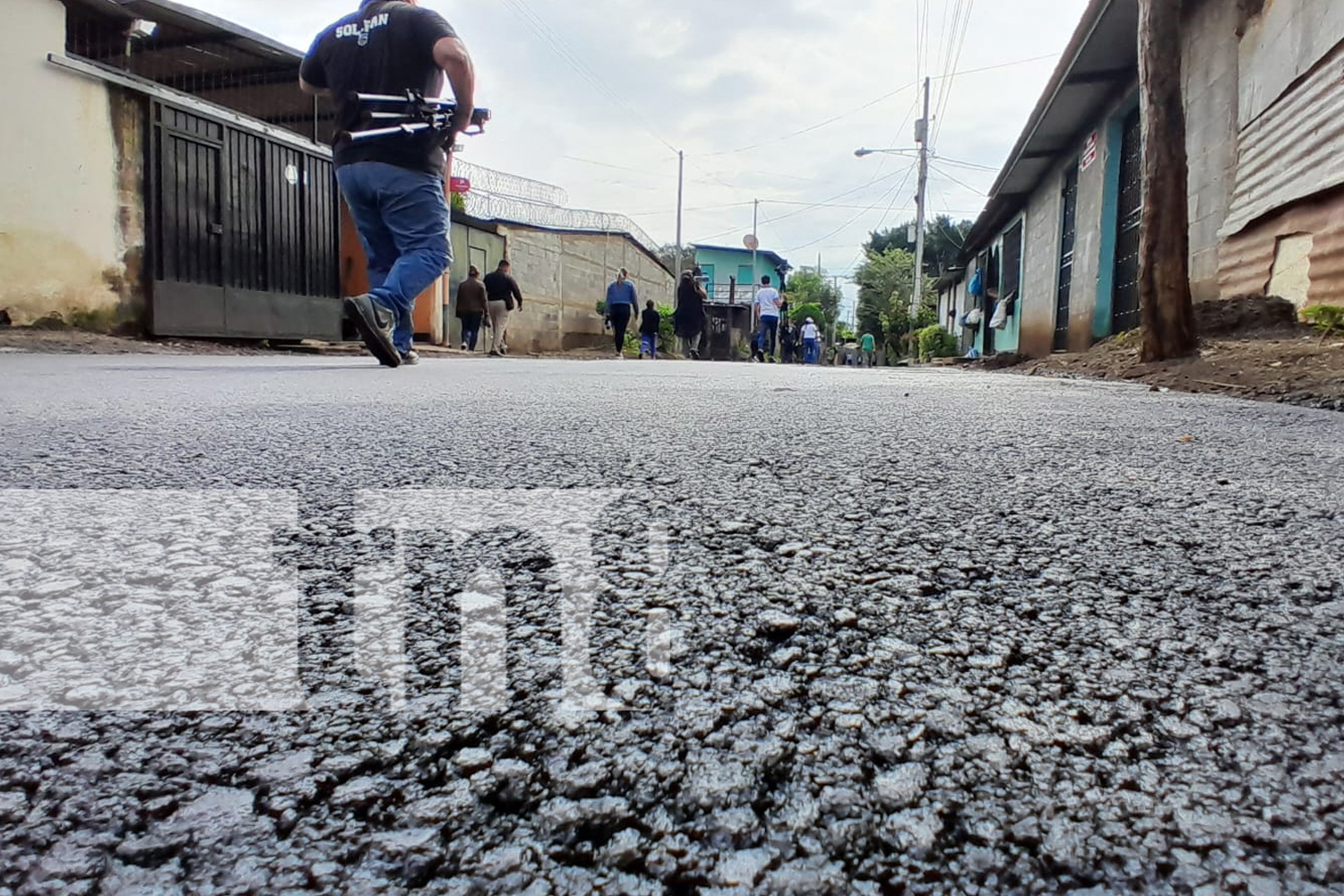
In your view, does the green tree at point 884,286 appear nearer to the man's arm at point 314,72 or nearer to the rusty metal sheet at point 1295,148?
the rusty metal sheet at point 1295,148

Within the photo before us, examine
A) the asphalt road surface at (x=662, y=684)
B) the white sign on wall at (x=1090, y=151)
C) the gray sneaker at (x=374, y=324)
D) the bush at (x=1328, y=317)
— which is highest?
the white sign on wall at (x=1090, y=151)

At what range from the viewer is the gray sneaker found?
356cm

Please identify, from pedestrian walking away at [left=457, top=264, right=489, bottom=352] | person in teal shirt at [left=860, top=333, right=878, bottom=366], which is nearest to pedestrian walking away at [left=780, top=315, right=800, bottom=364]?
person in teal shirt at [left=860, top=333, right=878, bottom=366]

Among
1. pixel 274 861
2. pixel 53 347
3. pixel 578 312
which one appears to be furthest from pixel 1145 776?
pixel 578 312

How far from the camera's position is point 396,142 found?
3752 mm

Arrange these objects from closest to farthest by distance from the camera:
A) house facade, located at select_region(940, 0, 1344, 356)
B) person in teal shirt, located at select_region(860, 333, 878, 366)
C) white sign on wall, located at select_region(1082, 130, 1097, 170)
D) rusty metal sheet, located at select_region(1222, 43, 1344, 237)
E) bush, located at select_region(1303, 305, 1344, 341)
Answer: bush, located at select_region(1303, 305, 1344, 341) → rusty metal sheet, located at select_region(1222, 43, 1344, 237) → house facade, located at select_region(940, 0, 1344, 356) → white sign on wall, located at select_region(1082, 130, 1097, 170) → person in teal shirt, located at select_region(860, 333, 878, 366)

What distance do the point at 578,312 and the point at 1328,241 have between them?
1796 cm

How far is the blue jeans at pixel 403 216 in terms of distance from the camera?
3777 mm

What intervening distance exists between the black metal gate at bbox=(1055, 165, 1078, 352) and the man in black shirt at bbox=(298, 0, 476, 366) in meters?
9.21

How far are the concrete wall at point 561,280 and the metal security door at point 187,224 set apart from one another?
31.4 feet

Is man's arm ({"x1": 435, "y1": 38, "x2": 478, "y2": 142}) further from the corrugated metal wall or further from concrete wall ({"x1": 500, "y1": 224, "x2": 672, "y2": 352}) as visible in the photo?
concrete wall ({"x1": 500, "y1": 224, "x2": 672, "y2": 352})

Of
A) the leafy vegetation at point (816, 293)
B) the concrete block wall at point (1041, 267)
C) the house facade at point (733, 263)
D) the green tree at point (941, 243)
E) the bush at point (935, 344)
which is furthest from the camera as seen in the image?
the leafy vegetation at point (816, 293)

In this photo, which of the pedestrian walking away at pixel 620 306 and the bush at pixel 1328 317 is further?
the pedestrian walking away at pixel 620 306

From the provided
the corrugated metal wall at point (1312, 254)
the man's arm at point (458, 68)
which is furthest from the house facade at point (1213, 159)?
the man's arm at point (458, 68)
